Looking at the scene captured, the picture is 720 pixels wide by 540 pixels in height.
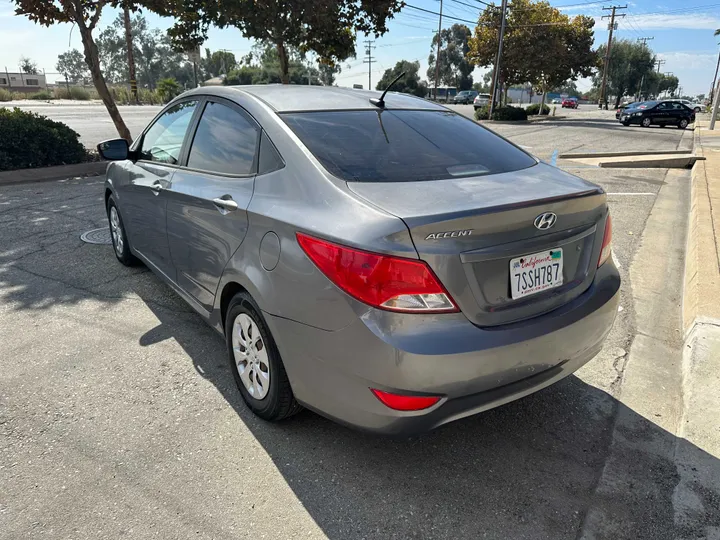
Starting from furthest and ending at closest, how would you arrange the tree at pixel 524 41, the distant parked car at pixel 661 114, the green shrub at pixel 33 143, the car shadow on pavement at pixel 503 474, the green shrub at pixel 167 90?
the green shrub at pixel 167 90 < the tree at pixel 524 41 < the distant parked car at pixel 661 114 < the green shrub at pixel 33 143 < the car shadow on pavement at pixel 503 474

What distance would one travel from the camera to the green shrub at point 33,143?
9750mm

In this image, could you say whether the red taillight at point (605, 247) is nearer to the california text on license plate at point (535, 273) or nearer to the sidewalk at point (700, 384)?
the california text on license plate at point (535, 273)

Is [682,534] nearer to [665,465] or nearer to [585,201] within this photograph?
[665,465]

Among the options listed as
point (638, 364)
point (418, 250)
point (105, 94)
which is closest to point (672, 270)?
point (638, 364)

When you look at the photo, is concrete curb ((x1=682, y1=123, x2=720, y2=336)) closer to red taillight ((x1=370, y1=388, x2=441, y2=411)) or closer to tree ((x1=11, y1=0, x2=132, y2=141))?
red taillight ((x1=370, y1=388, x2=441, y2=411))

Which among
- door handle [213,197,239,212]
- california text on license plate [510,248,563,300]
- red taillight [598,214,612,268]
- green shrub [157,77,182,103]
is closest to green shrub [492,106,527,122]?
green shrub [157,77,182,103]

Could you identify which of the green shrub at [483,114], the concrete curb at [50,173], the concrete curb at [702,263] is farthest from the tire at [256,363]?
the green shrub at [483,114]

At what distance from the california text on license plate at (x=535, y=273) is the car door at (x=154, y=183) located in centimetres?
240

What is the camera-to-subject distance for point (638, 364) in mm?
3443

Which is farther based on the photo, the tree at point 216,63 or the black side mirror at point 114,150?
the tree at point 216,63

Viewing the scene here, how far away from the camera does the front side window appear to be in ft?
12.0

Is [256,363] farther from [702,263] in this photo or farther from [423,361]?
[702,263]

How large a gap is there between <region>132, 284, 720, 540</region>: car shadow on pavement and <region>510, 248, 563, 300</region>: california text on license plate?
2.90 ft

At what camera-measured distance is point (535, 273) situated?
2.27 meters
